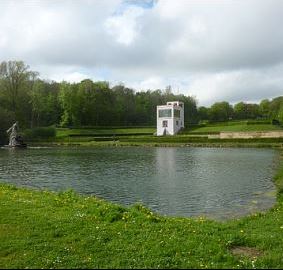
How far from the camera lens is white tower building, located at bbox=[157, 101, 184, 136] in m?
122

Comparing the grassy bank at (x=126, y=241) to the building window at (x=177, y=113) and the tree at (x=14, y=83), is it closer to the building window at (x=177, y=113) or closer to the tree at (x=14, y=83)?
the tree at (x=14, y=83)

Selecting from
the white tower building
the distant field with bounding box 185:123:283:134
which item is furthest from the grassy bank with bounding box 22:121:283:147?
the white tower building

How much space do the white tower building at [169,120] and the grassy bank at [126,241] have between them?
107261 millimetres

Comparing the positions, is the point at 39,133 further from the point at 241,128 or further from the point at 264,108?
the point at 264,108

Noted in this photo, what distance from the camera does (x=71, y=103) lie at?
118 m

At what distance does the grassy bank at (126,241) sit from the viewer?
8.95 metres

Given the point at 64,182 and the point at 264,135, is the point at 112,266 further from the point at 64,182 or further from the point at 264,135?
the point at 264,135

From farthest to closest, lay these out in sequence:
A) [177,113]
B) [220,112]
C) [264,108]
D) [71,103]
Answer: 1. [220,112]
2. [264,108]
3. [177,113]
4. [71,103]

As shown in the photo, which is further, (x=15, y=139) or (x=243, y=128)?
(x=243, y=128)

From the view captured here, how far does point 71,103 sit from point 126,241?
109311 millimetres

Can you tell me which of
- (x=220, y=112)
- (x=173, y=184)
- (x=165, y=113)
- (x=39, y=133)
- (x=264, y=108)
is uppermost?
(x=264, y=108)

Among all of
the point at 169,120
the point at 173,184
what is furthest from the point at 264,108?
the point at 173,184

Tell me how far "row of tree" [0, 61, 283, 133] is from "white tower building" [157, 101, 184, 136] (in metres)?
18.9

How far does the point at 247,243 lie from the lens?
10.5 meters
